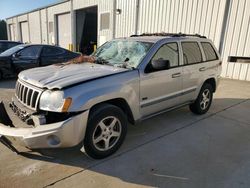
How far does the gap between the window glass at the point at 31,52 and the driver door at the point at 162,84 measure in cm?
630

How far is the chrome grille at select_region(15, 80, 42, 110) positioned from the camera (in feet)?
9.61

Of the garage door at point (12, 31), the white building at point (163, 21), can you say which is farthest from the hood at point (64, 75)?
the garage door at point (12, 31)

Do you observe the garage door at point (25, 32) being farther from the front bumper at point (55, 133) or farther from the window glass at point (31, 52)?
the front bumper at point (55, 133)

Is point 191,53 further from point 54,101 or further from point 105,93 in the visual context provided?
point 54,101

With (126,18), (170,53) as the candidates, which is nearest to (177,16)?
(126,18)

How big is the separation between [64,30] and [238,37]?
55.0 ft

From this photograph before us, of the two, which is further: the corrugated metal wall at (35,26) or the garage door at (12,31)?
the garage door at (12,31)

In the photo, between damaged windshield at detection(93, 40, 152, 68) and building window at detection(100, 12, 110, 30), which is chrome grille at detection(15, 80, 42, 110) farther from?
building window at detection(100, 12, 110, 30)

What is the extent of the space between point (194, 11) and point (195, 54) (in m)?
6.92

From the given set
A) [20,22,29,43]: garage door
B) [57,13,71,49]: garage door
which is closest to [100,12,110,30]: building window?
[57,13,71,49]: garage door

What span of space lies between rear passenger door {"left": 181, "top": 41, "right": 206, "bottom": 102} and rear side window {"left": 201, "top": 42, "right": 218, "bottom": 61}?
0.80ft

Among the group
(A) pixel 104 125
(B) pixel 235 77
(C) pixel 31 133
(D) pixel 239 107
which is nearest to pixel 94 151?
(A) pixel 104 125

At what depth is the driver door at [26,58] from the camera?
8.52 meters

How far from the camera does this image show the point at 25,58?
867cm
